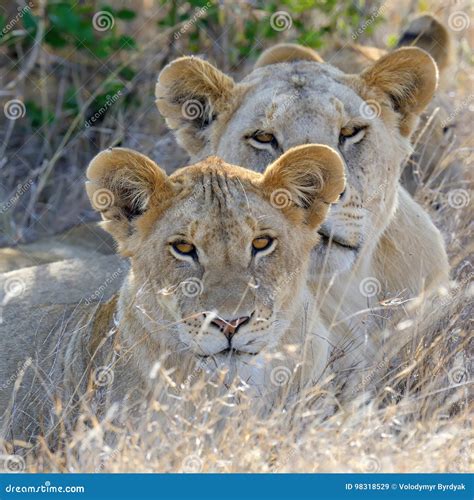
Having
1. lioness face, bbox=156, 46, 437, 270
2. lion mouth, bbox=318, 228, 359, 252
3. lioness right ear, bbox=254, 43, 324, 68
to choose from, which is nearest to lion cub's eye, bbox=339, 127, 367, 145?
lioness face, bbox=156, 46, 437, 270

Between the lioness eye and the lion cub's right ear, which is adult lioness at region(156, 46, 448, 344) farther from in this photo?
the lion cub's right ear

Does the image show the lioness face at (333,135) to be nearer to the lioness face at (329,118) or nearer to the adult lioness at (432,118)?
the lioness face at (329,118)

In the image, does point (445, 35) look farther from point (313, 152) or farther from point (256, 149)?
point (313, 152)

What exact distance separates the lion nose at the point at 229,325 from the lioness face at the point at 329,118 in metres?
0.93

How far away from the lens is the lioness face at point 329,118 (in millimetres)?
4434

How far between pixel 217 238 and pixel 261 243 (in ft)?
0.53

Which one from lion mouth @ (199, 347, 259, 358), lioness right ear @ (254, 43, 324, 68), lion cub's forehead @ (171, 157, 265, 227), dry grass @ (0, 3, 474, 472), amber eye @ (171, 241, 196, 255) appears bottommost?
dry grass @ (0, 3, 474, 472)

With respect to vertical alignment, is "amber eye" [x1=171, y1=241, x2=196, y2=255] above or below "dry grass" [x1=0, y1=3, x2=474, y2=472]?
above

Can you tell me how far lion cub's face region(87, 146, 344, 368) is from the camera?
3.51 metres

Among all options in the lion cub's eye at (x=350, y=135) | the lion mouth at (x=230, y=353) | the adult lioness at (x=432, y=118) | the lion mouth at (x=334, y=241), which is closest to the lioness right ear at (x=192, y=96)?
the lion cub's eye at (x=350, y=135)

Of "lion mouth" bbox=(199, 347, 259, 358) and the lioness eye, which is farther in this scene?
the lioness eye

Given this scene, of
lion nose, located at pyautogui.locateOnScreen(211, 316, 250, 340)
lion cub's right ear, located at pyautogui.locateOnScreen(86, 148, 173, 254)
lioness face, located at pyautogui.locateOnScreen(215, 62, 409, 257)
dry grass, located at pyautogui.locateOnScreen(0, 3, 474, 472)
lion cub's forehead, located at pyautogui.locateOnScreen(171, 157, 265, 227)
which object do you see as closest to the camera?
dry grass, located at pyautogui.locateOnScreen(0, 3, 474, 472)

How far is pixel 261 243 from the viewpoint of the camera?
3688 millimetres

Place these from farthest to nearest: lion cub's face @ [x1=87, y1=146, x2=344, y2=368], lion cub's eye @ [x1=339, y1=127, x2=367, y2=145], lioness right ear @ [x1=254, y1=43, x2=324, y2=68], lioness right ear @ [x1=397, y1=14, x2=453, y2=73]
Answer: lioness right ear @ [x1=397, y1=14, x2=453, y2=73]
lioness right ear @ [x1=254, y1=43, x2=324, y2=68]
lion cub's eye @ [x1=339, y1=127, x2=367, y2=145]
lion cub's face @ [x1=87, y1=146, x2=344, y2=368]
